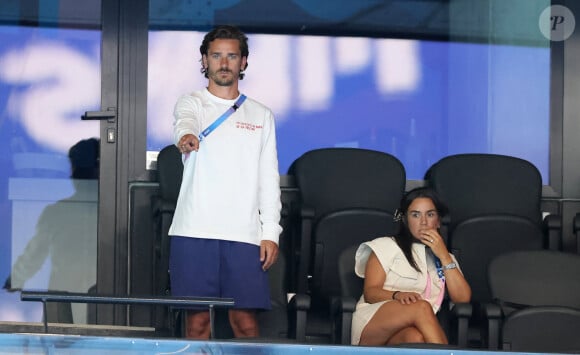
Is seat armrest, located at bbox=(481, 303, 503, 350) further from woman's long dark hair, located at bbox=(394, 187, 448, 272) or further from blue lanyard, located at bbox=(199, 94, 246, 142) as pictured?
blue lanyard, located at bbox=(199, 94, 246, 142)

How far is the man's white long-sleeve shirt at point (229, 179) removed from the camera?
508cm

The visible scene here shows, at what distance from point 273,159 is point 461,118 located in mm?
2074

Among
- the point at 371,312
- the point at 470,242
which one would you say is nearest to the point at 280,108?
the point at 470,242

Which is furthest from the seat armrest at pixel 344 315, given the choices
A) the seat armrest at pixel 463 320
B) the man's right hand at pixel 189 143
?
the man's right hand at pixel 189 143

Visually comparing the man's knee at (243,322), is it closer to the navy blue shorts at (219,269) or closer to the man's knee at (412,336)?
the navy blue shorts at (219,269)

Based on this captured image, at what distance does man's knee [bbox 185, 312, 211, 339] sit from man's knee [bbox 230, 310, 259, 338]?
118 mm

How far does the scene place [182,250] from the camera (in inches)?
201

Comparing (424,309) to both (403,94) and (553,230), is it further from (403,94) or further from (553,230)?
(403,94)

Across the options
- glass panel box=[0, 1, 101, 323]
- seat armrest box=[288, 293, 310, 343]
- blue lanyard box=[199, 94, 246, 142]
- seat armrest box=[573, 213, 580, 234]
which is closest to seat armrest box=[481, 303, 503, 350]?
seat armrest box=[288, 293, 310, 343]

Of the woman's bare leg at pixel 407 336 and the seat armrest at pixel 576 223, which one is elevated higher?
the seat armrest at pixel 576 223

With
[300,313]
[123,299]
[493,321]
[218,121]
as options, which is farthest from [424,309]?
[123,299]

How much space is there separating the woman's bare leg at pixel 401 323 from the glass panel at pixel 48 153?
1.99m

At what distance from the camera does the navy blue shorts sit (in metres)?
5.09

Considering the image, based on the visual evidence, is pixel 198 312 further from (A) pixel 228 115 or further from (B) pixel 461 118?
(B) pixel 461 118
